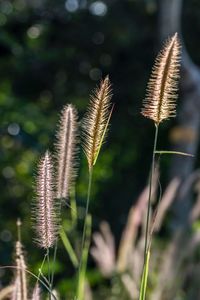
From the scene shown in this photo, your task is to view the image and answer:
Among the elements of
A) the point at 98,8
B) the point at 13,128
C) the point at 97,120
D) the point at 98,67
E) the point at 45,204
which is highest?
the point at 98,8

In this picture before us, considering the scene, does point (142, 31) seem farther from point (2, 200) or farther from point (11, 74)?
point (2, 200)

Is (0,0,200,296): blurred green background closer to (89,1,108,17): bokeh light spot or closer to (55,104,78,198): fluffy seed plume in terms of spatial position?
(89,1,108,17): bokeh light spot

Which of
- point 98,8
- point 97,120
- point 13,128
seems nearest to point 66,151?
point 97,120

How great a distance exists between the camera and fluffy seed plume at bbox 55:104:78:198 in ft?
A: 4.45

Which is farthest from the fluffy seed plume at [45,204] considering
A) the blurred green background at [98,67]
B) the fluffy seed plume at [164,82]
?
the blurred green background at [98,67]

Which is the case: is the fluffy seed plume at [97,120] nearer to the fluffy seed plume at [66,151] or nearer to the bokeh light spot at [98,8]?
the fluffy seed plume at [66,151]

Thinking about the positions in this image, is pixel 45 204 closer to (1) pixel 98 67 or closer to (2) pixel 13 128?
(2) pixel 13 128

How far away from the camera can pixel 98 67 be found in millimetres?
7551

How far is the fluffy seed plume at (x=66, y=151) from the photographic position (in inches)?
53.4

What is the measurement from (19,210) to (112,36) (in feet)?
6.19

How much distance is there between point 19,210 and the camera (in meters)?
6.20

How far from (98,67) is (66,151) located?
20.4ft

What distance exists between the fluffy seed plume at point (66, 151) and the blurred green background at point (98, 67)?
500 cm

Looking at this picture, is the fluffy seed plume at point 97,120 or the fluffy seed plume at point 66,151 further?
the fluffy seed plume at point 66,151
